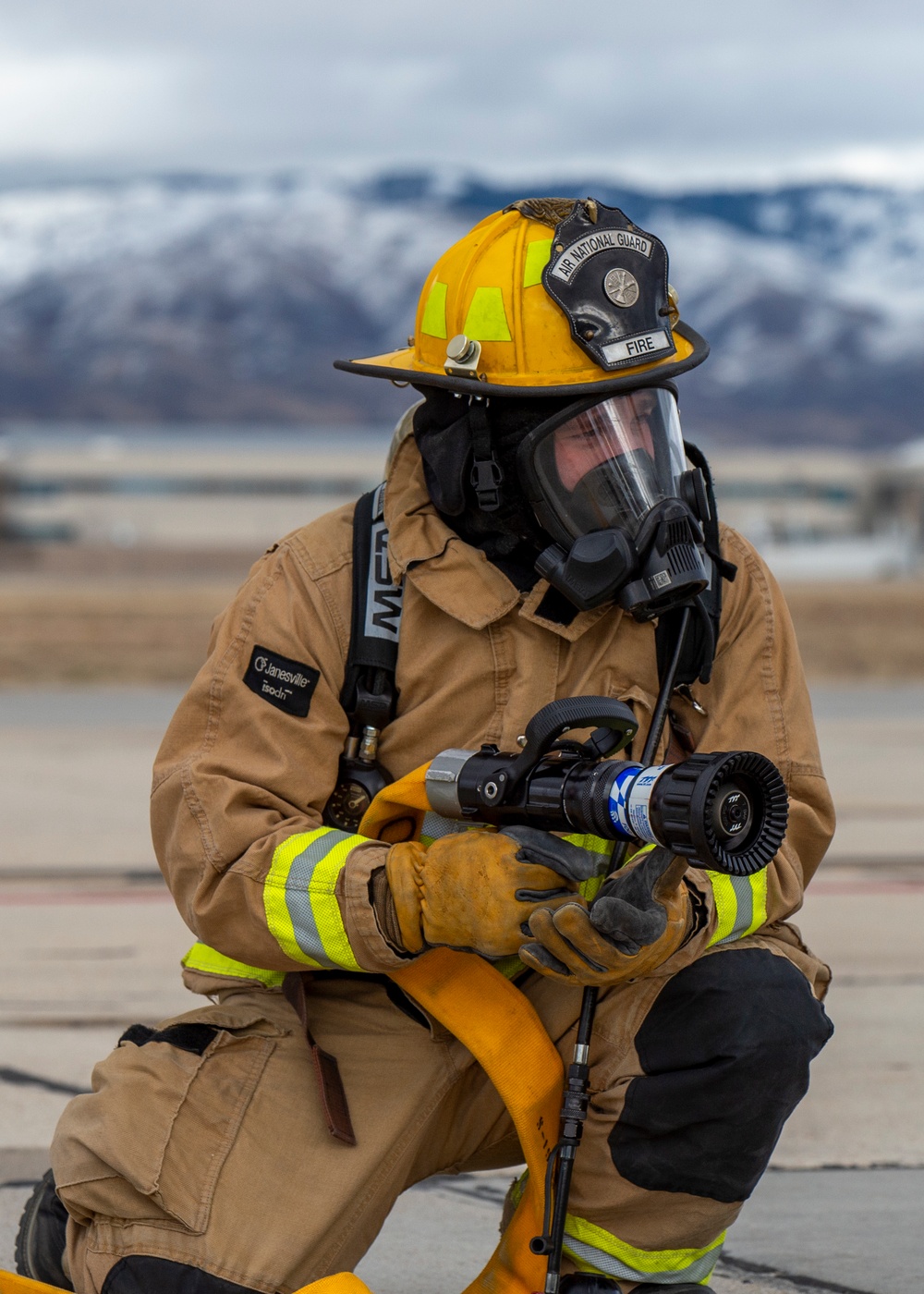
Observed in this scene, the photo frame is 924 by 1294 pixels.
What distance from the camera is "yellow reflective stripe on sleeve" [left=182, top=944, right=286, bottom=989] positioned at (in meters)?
2.45

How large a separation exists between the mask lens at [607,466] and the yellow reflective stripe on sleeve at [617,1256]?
3.23 ft

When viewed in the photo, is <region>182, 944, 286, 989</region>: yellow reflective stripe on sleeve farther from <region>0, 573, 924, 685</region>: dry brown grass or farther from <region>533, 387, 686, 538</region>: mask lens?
<region>0, 573, 924, 685</region>: dry brown grass

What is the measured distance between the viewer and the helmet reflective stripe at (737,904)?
2281 mm

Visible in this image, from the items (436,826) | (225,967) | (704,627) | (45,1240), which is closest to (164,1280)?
(45,1240)

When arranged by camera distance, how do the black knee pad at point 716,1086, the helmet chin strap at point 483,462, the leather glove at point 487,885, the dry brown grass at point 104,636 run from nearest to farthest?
the leather glove at point 487,885 → the black knee pad at point 716,1086 → the helmet chin strap at point 483,462 → the dry brown grass at point 104,636

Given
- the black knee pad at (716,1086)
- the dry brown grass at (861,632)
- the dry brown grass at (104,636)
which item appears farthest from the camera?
the dry brown grass at (861,632)

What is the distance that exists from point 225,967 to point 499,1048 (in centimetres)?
47

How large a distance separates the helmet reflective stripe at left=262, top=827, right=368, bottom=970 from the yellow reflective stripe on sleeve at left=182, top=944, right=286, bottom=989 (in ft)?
0.59

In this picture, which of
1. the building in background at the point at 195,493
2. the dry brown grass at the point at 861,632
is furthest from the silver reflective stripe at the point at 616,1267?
the building in background at the point at 195,493

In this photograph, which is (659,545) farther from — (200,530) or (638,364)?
(200,530)

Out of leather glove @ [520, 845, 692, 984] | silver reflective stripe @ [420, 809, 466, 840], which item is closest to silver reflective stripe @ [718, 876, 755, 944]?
leather glove @ [520, 845, 692, 984]

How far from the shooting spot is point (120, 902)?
215 inches

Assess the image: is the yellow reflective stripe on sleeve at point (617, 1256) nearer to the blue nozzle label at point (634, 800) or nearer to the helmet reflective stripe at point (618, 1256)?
the helmet reflective stripe at point (618, 1256)

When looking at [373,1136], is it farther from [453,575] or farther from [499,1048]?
[453,575]
